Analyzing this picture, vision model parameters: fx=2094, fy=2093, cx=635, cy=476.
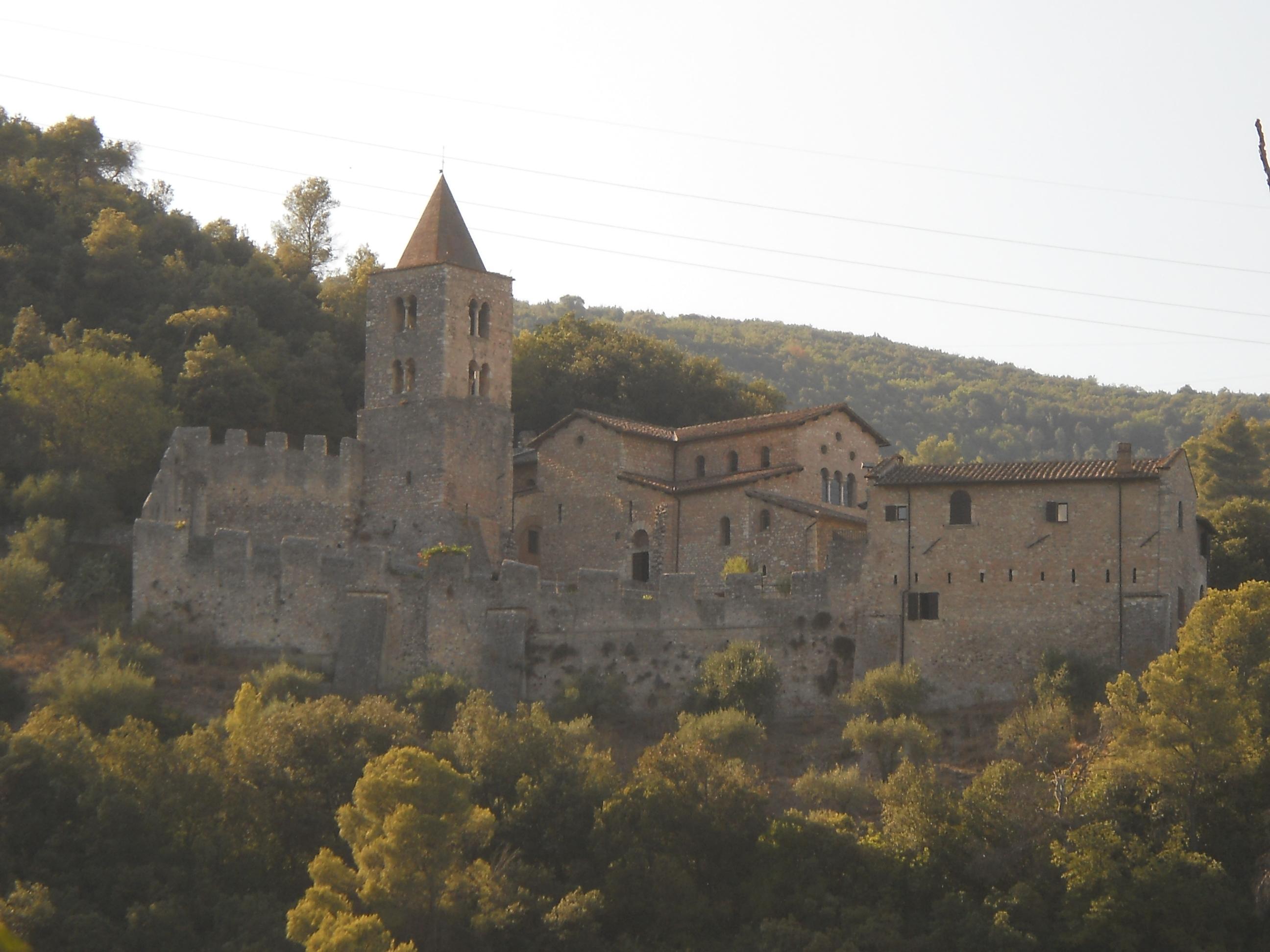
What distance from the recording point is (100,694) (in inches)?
1763

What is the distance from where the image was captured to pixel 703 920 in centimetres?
3978

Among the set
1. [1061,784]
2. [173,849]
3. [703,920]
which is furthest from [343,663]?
[1061,784]

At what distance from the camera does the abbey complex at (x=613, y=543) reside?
4616 cm

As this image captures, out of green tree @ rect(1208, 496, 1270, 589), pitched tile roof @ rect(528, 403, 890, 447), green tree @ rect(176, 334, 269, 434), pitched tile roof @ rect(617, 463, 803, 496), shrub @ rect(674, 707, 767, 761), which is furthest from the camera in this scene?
green tree @ rect(176, 334, 269, 434)

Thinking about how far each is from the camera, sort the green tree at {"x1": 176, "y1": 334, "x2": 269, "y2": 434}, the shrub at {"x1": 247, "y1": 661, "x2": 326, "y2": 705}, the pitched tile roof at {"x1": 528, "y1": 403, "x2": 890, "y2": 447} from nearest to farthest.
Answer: the shrub at {"x1": 247, "y1": 661, "x2": 326, "y2": 705} < the pitched tile roof at {"x1": 528, "y1": 403, "x2": 890, "y2": 447} < the green tree at {"x1": 176, "y1": 334, "x2": 269, "y2": 434}

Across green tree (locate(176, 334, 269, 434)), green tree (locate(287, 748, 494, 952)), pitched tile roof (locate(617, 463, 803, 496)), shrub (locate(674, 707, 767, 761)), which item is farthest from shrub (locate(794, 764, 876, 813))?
green tree (locate(176, 334, 269, 434))

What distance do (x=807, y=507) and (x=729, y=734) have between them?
9.22 m

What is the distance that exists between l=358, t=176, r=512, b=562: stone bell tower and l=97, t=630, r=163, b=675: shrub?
8.12 m

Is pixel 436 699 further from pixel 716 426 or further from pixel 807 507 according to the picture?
pixel 716 426

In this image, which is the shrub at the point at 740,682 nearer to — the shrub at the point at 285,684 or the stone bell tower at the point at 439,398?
the shrub at the point at 285,684

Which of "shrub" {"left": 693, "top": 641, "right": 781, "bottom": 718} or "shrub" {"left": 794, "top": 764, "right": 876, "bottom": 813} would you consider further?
"shrub" {"left": 693, "top": 641, "right": 781, "bottom": 718}

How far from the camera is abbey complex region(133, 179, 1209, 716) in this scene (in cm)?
4616

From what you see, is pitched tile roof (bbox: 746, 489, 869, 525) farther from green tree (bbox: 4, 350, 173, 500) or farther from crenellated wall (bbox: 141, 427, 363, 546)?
green tree (bbox: 4, 350, 173, 500)

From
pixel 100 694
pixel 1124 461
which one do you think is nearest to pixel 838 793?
pixel 1124 461
